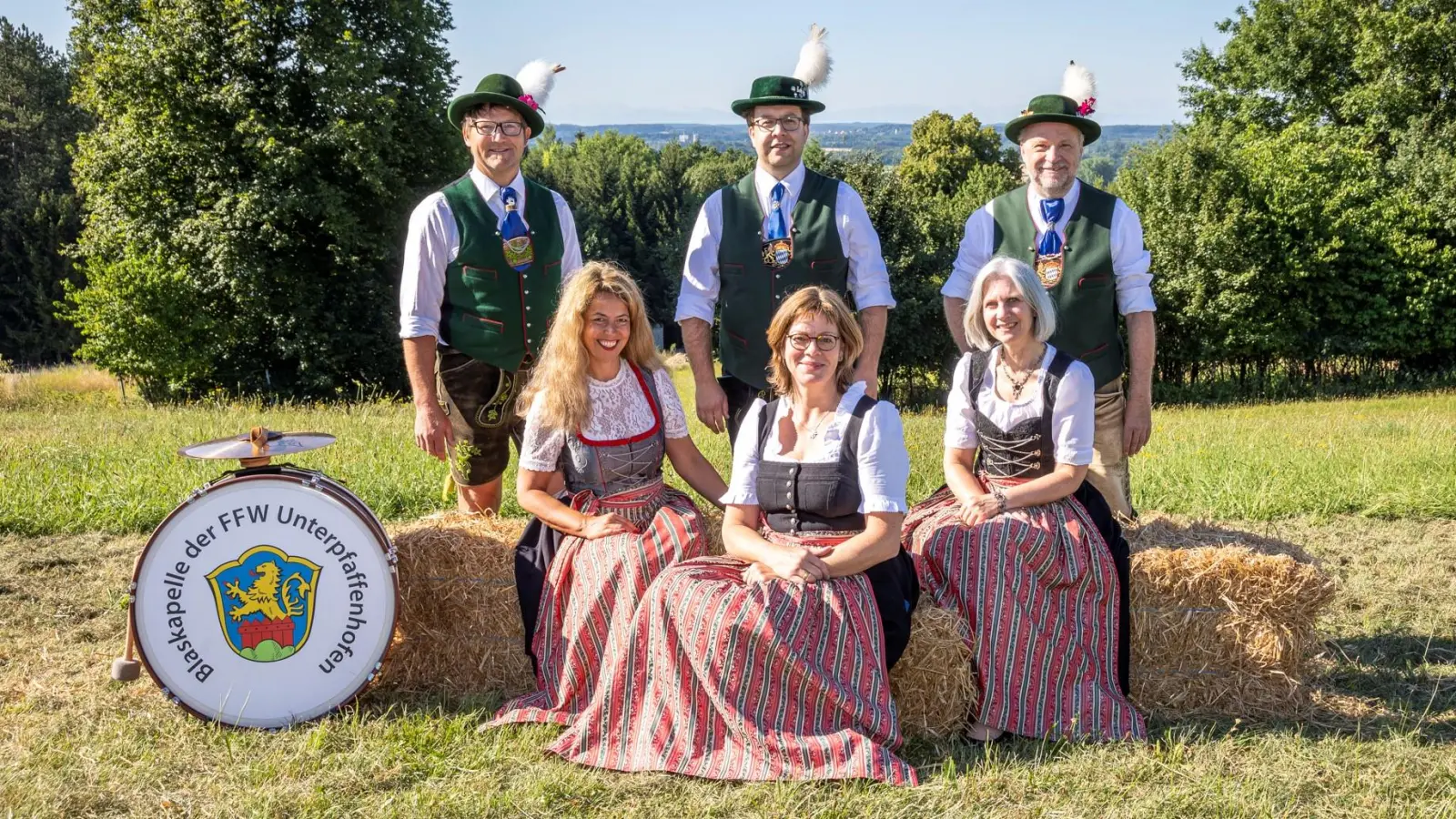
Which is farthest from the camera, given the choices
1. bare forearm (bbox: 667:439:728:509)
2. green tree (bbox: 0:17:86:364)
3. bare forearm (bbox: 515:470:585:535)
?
green tree (bbox: 0:17:86:364)

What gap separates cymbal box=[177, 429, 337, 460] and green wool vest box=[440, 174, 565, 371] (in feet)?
2.28

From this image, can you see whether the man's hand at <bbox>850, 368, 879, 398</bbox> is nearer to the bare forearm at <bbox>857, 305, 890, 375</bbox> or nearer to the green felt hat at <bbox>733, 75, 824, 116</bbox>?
the bare forearm at <bbox>857, 305, 890, 375</bbox>

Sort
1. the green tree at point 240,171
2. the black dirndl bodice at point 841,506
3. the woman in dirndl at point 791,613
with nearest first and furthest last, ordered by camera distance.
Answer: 1. the woman in dirndl at point 791,613
2. the black dirndl bodice at point 841,506
3. the green tree at point 240,171

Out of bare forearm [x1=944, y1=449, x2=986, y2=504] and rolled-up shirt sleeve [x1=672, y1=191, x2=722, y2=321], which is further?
rolled-up shirt sleeve [x1=672, y1=191, x2=722, y2=321]

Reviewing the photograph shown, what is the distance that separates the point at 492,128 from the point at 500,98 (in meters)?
0.11

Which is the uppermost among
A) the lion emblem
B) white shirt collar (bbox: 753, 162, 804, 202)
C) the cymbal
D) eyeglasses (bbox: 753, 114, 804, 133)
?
eyeglasses (bbox: 753, 114, 804, 133)

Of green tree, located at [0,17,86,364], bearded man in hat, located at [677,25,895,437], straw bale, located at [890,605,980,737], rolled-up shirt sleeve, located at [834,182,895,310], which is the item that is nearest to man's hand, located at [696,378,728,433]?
bearded man in hat, located at [677,25,895,437]

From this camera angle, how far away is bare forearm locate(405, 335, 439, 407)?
162 inches

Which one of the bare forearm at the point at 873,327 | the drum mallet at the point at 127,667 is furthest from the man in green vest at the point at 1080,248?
the drum mallet at the point at 127,667

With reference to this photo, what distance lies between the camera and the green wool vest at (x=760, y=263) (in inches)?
166

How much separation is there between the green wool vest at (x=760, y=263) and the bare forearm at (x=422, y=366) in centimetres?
108

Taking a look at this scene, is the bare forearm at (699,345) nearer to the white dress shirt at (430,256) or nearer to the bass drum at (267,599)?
the white dress shirt at (430,256)

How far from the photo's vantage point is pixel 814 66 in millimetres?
4289

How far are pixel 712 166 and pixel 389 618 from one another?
41.3 metres
